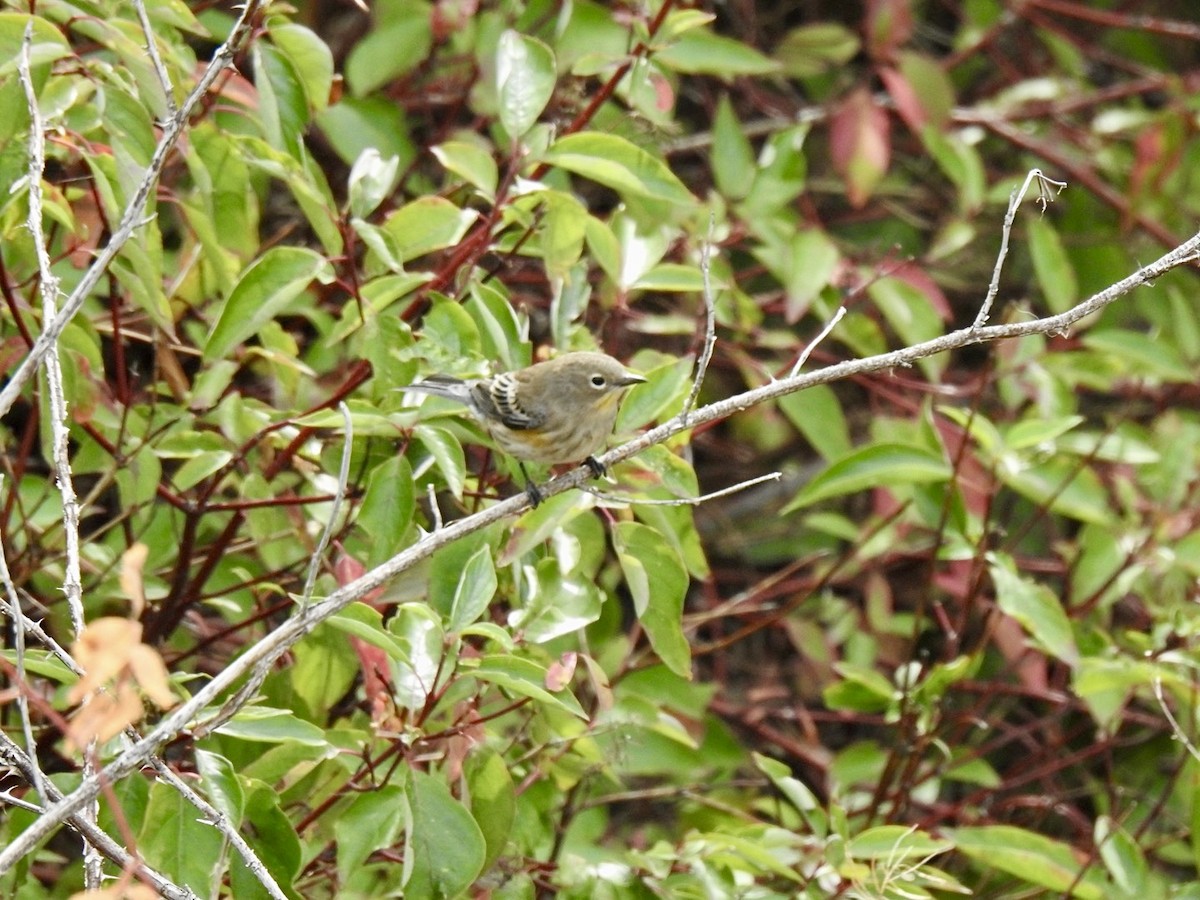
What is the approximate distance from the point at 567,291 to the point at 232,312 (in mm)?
780

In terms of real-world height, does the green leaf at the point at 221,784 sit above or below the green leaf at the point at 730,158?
below

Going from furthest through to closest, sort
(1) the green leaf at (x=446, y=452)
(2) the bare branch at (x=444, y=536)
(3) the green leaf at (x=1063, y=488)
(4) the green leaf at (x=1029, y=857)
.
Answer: (3) the green leaf at (x=1063, y=488)
(4) the green leaf at (x=1029, y=857)
(1) the green leaf at (x=446, y=452)
(2) the bare branch at (x=444, y=536)

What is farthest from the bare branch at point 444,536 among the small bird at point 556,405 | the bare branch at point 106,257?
the bare branch at point 106,257

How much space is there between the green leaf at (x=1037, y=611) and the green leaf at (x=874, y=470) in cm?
30

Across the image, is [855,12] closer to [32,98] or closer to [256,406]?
[256,406]

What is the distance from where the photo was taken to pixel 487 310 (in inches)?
121

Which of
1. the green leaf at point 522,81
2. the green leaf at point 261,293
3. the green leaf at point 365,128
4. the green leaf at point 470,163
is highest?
the green leaf at point 522,81

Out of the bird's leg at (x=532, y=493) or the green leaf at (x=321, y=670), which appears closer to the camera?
the bird's leg at (x=532, y=493)

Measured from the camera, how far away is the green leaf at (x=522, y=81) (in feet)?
10.5

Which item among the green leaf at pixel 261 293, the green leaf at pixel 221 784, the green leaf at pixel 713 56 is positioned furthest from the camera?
the green leaf at pixel 713 56

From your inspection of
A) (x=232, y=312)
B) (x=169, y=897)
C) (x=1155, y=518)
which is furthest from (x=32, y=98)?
(x=1155, y=518)

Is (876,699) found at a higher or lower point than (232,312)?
lower

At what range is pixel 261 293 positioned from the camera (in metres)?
2.93

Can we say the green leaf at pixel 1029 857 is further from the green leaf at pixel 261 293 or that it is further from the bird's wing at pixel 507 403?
the green leaf at pixel 261 293
